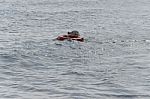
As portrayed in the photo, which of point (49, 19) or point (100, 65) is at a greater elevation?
point (49, 19)

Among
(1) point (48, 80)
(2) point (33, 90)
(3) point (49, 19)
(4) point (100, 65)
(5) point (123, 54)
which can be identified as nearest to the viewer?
(2) point (33, 90)

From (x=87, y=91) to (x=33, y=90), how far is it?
8.38ft

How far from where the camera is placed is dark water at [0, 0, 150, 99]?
64.6 ft

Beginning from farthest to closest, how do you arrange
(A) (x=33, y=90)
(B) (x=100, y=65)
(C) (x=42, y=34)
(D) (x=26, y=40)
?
(C) (x=42, y=34) → (D) (x=26, y=40) → (B) (x=100, y=65) → (A) (x=33, y=90)

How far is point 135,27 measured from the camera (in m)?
46.2

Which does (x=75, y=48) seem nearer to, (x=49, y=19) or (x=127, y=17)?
(x=49, y=19)

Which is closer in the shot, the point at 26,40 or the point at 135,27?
the point at 26,40

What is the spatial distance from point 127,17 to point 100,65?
33352 millimetres

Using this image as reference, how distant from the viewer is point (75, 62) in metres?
26.6

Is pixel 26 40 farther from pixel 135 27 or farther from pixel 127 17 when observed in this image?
pixel 127 17

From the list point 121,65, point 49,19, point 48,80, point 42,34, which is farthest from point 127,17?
point 48,80

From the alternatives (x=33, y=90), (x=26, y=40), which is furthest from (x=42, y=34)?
(x=33, y=90)

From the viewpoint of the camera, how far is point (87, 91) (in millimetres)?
19625

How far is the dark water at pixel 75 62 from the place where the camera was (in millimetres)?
19688
